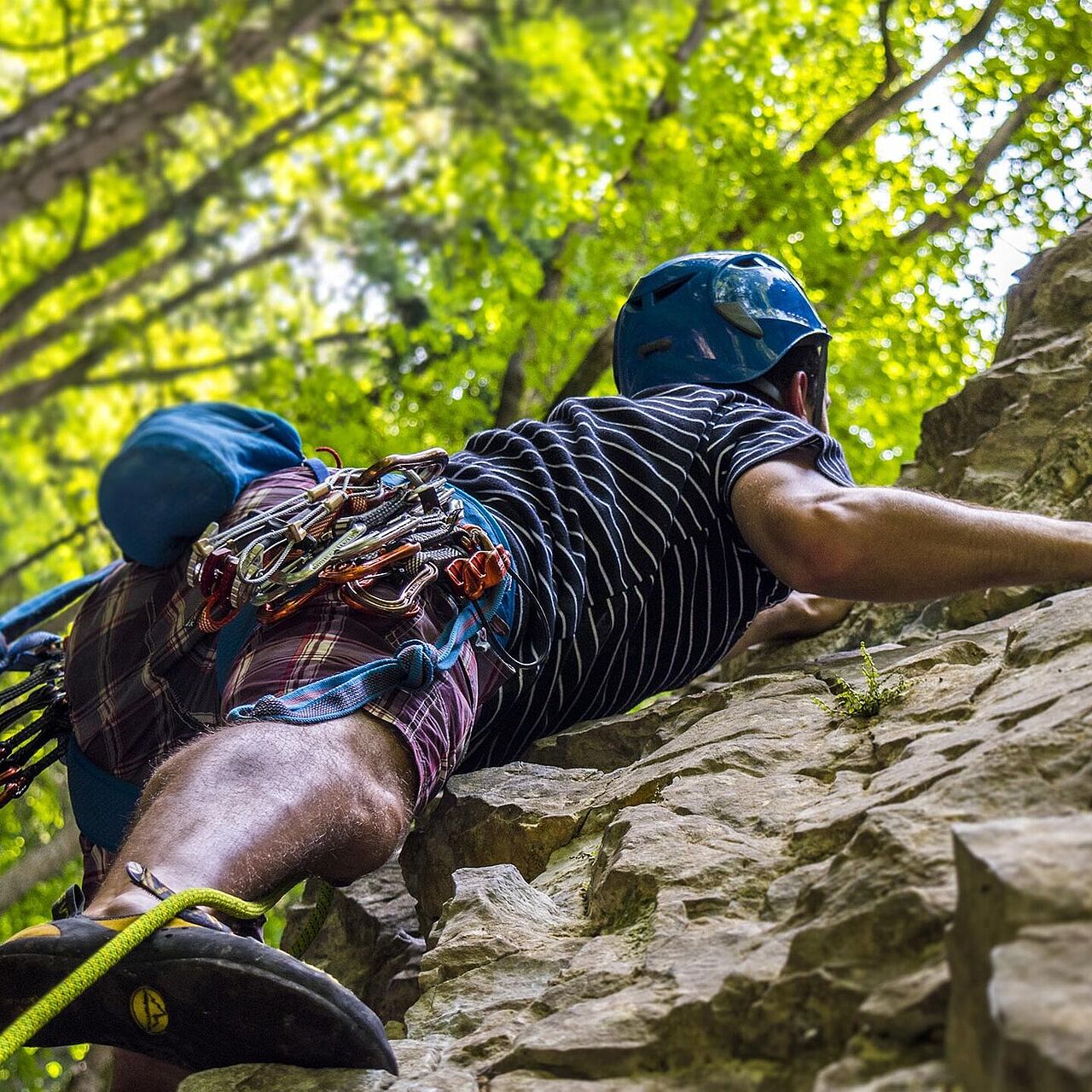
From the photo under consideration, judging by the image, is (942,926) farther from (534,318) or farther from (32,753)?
(534,318)

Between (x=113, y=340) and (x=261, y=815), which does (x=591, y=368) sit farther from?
(x=113, y=340)

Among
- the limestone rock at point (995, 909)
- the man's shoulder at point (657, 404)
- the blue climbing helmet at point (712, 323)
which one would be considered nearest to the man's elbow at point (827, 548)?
the man's shoulder at point (657, 404)

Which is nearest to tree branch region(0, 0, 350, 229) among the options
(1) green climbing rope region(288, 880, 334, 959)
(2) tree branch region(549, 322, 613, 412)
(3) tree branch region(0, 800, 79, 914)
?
(2) tree branch region(549, 322, 613, 412)

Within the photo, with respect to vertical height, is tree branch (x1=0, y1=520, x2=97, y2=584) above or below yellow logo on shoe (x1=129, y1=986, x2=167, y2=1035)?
above

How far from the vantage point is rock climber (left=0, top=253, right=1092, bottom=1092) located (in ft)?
5.69

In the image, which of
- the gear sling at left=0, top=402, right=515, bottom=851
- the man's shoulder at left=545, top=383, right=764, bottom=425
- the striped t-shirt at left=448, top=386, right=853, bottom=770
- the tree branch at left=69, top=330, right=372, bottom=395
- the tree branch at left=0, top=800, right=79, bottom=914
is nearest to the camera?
the gear sling at left=0, top=402, right=515, bottom=851

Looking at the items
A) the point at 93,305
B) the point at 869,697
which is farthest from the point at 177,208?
the point at 869,697

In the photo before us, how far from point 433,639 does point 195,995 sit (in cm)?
102

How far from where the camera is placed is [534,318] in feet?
28.3

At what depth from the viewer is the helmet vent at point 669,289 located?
13.6 feet

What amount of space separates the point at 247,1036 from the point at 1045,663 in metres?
1.52

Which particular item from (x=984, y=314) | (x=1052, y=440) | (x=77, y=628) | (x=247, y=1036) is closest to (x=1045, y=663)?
(x=247, y=1036)

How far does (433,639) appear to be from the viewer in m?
2.58

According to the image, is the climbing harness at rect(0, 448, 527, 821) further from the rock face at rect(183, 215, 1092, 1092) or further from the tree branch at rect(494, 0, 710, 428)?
the tree branch at rect(494, 0, 710, 428)
